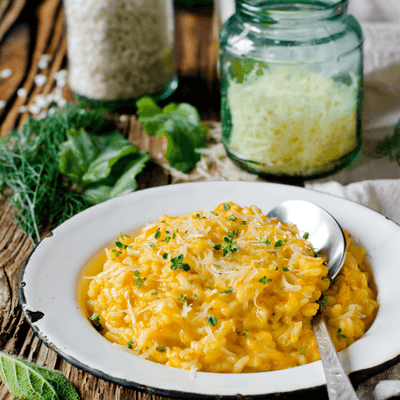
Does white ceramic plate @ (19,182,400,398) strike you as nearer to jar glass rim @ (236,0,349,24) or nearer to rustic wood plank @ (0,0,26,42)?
jar glass rim @ (236,0,349,24)

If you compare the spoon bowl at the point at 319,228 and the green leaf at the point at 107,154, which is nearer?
the spoon bowl at the point at 319,228

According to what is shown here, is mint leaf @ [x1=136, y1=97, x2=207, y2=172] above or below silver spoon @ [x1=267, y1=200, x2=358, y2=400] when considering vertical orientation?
below

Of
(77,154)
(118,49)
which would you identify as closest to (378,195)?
(77,154)

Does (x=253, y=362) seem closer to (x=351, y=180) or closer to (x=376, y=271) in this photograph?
(x=376, y=271)

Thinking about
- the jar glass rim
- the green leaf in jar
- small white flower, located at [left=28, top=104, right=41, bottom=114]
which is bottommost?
small white flower, located at [left=28, top=104, right=41, bottom=114]

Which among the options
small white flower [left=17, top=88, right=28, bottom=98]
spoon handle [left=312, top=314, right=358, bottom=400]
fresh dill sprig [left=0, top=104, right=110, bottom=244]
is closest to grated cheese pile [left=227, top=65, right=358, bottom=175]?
fresh dill sprig [left=0, top=104, right=110, bottom=244]

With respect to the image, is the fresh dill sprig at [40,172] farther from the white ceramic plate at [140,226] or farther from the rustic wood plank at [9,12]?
the rustic wood plank at [9,12]

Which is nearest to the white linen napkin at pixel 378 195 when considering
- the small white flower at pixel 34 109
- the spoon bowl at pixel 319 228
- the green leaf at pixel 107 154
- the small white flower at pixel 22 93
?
the spoon bowl at pixel 319 228
